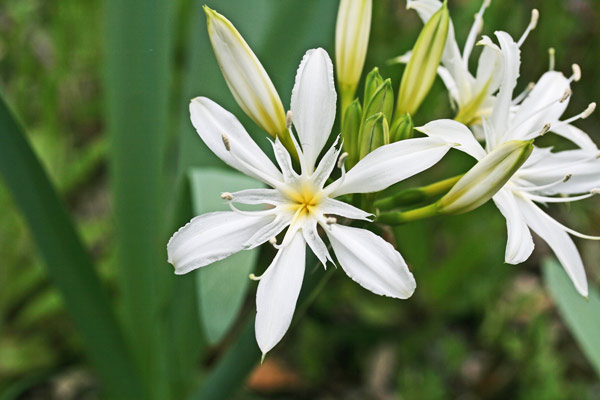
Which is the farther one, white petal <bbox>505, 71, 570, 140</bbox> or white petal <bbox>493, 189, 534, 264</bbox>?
white petal <bbox>505, 71, 570, 140</bbox>

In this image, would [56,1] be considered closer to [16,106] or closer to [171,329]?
[16,106]

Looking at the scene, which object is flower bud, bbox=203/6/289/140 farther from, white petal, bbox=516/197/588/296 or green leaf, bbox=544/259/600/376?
green leaf, bbox=544/259/600/376

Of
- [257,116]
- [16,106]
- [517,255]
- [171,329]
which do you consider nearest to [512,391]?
[171,329]

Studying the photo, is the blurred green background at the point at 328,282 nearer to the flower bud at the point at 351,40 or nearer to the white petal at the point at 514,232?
the flower bud at the point at 351,40

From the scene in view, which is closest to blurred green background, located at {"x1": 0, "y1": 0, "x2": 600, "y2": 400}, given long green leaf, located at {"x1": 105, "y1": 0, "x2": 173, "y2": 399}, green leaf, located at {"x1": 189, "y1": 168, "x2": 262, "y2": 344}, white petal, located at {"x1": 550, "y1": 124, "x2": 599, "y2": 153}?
long green leaf, located at {"x1": 105, "y1": 0, "x2": 173, "y2": 399}

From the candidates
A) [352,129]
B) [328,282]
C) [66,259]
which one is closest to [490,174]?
[352,129]

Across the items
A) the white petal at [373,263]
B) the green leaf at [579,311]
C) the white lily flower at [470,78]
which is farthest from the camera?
the green leaf at [579,311]

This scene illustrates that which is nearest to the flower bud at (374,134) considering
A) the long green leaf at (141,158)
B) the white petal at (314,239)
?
the white petal at (314,239)
